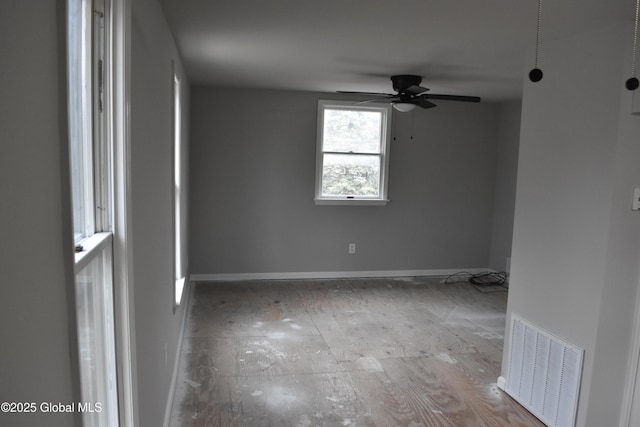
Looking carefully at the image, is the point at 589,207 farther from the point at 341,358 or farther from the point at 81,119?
the point at 81,119

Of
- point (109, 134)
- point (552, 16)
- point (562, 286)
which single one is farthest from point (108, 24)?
point (562, 286)

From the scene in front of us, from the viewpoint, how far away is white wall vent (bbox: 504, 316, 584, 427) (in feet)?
8.57

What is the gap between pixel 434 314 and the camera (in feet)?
15.4

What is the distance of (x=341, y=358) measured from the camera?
3592mm

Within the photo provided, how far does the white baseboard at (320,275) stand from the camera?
18.2ft

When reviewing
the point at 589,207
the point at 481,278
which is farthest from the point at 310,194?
the point at 589,207

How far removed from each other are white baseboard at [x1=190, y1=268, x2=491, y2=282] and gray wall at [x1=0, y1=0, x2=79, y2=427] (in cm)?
477

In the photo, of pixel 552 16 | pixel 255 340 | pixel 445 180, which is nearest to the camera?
pixel 552 16

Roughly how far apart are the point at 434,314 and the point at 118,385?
12.3 feet

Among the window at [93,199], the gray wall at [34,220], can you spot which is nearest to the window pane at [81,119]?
the window at [93,199]

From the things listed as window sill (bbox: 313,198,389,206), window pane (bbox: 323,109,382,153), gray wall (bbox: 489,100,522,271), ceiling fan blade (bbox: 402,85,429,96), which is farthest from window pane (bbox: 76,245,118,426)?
gray wall (bbox: 489,100,522,271)

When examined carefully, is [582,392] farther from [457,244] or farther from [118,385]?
[457,244]

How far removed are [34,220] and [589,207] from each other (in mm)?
2597

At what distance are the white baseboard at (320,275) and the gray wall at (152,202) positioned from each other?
8.67 feet
